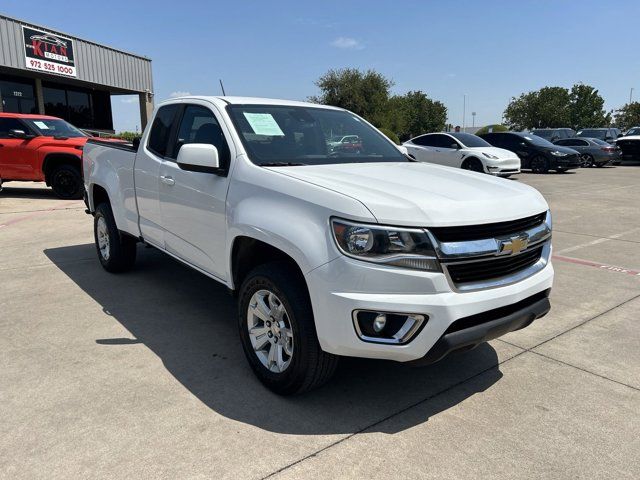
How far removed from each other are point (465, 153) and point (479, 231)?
13.3 metres

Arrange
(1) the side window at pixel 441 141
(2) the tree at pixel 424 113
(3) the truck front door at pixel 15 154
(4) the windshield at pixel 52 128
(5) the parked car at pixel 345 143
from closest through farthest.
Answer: (5) the parked car at pixel 345 143 → (3) the truck front door at pixel 15 154 → (4) the windshield at pixel 52 128 → (1) the side window at pixel 441 141 → (2) the tree at pixel 424 113

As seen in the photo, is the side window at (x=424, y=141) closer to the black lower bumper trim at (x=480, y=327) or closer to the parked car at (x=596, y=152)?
the parked car at (x=596, y=152)

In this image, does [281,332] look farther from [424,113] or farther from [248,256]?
[424,113]

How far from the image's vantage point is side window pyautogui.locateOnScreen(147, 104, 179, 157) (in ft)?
14.6

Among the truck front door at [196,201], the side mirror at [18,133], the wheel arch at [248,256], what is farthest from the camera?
the side mirror at [18,133]

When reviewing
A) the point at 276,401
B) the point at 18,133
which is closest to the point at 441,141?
the point at 18,133

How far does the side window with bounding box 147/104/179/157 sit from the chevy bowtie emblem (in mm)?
2901

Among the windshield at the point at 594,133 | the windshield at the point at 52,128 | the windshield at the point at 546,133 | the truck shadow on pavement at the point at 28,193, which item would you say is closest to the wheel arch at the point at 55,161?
the windshield at the point at 52,128

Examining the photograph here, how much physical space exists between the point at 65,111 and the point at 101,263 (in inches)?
991

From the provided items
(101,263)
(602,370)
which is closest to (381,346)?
(602,370)

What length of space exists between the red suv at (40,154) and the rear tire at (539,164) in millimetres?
14992

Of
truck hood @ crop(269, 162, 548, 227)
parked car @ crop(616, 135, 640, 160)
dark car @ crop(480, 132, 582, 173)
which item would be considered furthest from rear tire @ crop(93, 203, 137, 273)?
parked car @ crop(616, 135, 640, 160)

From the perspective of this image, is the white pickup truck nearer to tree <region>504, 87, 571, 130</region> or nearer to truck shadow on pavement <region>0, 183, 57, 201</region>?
truck shadow on pavement <region>0, 183, 57, 201</region>

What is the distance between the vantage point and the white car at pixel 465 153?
14734 millimetres
